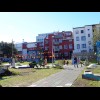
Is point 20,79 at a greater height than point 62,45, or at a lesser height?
lesser

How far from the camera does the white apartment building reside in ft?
169

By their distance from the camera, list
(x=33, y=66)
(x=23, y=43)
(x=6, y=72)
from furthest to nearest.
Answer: (x=23, y=43), (x=33, y=66), (x=6, y=72)

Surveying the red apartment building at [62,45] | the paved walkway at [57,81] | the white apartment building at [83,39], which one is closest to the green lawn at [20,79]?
the paved walkway at [57,81]

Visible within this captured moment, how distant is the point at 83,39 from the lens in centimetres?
5309

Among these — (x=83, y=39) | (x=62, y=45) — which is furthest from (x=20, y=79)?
(x=62, y=45)

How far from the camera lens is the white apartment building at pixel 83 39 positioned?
5162 centimetres

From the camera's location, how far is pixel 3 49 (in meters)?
51.3

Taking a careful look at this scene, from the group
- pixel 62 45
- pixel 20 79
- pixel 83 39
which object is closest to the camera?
pixel 20 79

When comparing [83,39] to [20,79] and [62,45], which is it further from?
[20,79]

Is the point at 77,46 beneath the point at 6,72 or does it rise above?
above

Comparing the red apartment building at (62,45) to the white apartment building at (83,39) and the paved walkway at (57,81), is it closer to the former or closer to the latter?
the white apartment building at (83,39)
